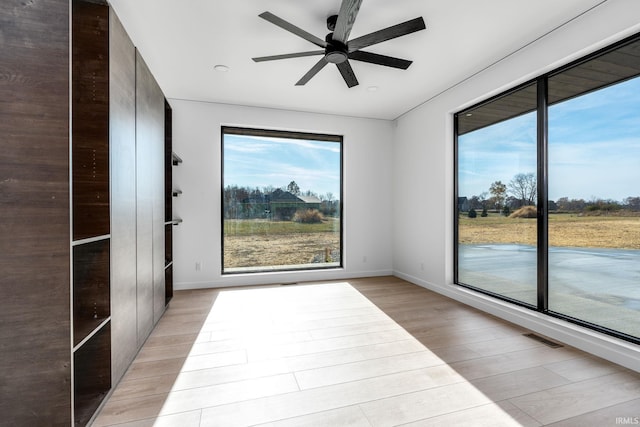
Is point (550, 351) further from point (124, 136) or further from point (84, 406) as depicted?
point (124, 136)

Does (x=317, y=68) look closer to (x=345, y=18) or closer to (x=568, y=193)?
(x=345, y=18)

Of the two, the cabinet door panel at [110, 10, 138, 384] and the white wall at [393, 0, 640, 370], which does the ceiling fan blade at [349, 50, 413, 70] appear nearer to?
the white wall at [393, 0, 640, 370]

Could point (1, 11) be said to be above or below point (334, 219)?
above

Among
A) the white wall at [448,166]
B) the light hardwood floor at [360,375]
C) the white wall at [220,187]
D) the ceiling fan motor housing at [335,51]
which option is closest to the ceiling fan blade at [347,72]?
the ceiling fan motor housing at [335,51]

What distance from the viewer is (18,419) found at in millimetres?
1298

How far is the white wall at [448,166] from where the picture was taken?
7.29ft

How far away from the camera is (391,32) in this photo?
84.0 inches

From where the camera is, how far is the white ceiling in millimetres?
2256

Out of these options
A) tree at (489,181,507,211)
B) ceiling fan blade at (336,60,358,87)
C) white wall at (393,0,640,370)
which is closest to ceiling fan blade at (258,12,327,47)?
ceiling fan blade at (336,60,358,87)

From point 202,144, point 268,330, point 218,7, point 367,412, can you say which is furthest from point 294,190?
point 367,412

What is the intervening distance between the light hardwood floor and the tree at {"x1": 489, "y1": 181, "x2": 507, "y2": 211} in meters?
1.26

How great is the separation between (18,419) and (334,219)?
4151 millimetres

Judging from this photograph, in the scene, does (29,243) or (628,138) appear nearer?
(29,243)

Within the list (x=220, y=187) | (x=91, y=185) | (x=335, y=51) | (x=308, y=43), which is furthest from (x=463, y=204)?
(x=91, y=185)
